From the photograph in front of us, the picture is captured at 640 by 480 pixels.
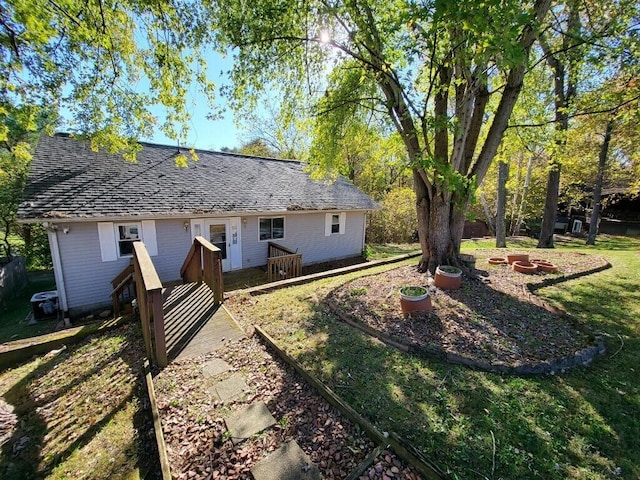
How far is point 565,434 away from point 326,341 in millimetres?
2880

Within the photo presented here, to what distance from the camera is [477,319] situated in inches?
195

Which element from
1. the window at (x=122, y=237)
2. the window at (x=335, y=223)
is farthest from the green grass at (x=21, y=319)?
the window at (x=335, y=223)

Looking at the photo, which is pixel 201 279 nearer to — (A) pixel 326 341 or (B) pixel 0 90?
(A) pixel 326 341

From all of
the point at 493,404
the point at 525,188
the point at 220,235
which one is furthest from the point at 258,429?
the point at 525,188

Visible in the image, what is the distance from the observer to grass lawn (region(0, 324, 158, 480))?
9.14ft

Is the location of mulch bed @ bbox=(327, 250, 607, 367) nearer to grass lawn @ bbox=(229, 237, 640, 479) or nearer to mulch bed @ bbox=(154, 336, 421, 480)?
grass lawn @ bbox=(229, 237, 640, 479)

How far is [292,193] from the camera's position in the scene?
491 inches

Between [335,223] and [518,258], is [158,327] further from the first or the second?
[335,223]

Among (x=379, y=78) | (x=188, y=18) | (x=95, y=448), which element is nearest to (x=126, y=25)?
(x=188, y=18)

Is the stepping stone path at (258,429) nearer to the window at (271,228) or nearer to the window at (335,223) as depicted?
the window at (271,228)

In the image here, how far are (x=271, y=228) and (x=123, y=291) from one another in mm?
5312

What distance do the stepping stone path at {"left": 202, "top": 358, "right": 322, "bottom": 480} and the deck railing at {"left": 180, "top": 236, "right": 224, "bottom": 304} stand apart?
2.08 metres

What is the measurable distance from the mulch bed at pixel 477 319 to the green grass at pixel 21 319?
8000mm

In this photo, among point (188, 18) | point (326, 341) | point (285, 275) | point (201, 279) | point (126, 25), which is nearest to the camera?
point (326, 341)
